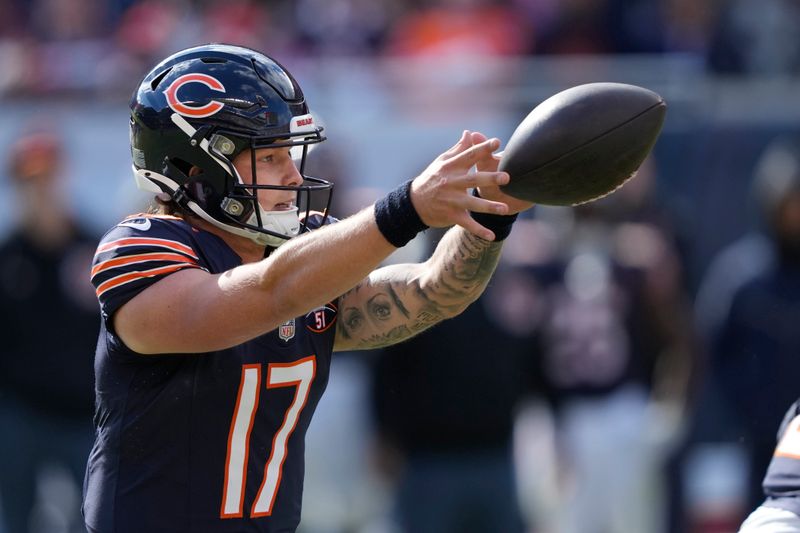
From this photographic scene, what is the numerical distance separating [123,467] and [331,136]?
13.2ft

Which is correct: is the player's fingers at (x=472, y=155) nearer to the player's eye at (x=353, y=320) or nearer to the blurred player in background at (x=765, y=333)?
the player's eye at (x=353, y=320)

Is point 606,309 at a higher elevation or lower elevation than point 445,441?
higher

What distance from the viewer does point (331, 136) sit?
7102 mm

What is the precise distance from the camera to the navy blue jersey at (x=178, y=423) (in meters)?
3.21

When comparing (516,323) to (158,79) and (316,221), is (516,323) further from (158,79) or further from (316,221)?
(158,79)

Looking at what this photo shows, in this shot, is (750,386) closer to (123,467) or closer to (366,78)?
(366,78)

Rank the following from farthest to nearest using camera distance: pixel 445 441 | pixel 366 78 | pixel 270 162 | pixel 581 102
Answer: pixel 366 78 → pixel 445 441 → pixel 270 162 → pixel 581 102

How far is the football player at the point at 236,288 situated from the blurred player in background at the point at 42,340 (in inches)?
131

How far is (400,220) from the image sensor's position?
2.88 meters

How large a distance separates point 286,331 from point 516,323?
3.33 meters

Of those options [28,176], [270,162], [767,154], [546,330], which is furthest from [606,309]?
[270,162]

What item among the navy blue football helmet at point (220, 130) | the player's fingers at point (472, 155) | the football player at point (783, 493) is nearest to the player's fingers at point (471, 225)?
the player's fingers at point (472, 155)

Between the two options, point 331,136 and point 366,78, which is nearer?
point 331,136

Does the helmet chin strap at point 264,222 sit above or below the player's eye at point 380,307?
above
